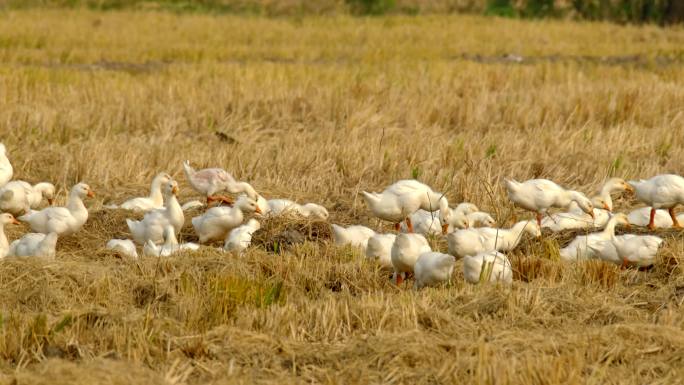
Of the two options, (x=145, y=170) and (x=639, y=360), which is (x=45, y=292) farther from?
(x=145, y=170)

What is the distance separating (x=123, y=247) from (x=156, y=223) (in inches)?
22.5

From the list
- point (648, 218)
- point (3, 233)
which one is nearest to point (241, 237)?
point (3, 233)

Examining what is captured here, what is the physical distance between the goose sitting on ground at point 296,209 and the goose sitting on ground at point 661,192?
7.42 feet

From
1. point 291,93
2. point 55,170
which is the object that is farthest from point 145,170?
point 291,93

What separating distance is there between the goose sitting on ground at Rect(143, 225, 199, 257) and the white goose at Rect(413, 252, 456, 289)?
156 centimetres

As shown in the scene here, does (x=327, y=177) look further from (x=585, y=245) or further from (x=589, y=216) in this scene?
(x=585, y=245)

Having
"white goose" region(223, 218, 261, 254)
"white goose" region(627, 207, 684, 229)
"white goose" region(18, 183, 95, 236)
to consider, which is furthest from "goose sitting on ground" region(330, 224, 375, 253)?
"white goose" region(627, 207, 684, 229)

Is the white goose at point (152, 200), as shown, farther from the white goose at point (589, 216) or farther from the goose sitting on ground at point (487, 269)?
the goose sitting on ground at point (487, 269)

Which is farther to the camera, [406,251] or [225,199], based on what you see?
[225,199]

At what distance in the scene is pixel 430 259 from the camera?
273 inches

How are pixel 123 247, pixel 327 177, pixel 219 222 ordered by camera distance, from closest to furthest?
pixel 123 247, pixel 219 222, pixel 327 177

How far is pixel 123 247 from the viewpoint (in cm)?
787

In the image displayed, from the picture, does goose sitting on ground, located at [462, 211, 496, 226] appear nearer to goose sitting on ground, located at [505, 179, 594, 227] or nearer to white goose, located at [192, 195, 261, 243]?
goose sitting on ground, located at [505, 179, 594, 227]

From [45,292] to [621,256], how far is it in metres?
3.43
